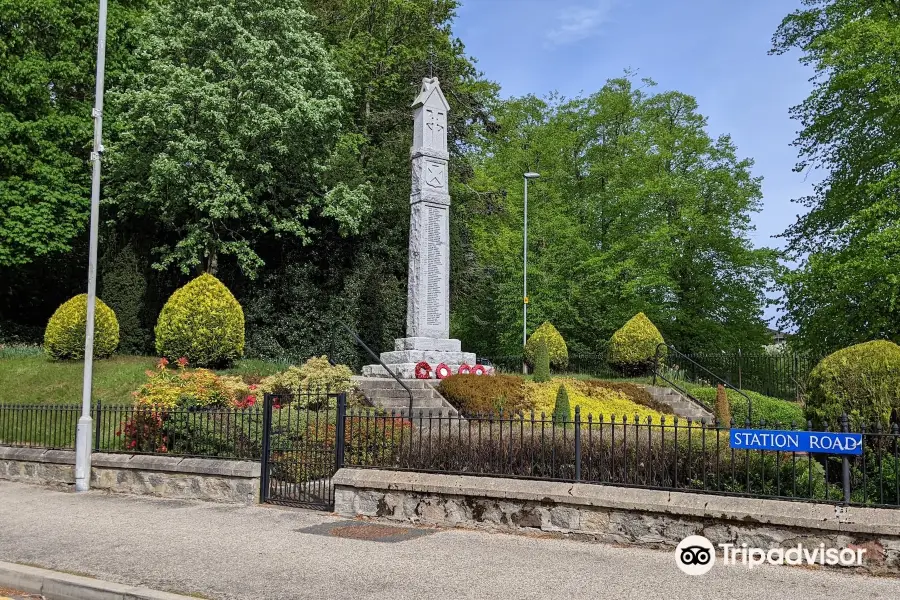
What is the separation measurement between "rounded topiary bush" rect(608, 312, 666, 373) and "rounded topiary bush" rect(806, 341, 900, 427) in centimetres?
1371

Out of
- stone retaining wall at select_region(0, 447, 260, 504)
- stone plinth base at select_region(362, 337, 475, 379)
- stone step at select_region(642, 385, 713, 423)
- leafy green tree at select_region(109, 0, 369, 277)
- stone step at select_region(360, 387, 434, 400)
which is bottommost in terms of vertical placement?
stone retaining wall at select_region(0, 447, 260, 504)

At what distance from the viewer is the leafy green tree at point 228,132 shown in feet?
74.7

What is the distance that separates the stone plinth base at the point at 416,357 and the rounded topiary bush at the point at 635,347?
627cm

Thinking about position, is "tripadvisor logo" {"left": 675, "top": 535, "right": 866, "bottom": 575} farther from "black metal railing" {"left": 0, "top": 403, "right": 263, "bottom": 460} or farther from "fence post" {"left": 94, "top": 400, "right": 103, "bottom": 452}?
"fence post" {"left": 94, "top": 400, "right": 103, "bottom": 452}

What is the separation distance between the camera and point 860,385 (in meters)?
8.77

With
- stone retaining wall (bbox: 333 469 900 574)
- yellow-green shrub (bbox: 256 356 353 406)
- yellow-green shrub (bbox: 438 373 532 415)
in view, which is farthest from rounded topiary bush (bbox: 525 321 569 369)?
stone retaining wall (bbox: 333 469 900 574)

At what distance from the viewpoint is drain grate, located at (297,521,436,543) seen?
816 cm

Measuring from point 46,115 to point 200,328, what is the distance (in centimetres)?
1192

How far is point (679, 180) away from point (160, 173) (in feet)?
69.5

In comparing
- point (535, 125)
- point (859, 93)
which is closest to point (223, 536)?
point (859, 93)

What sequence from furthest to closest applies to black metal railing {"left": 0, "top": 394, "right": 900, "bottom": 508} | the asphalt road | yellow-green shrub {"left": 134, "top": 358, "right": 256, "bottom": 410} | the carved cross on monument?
1. the carved cross on monument
2. yellow-green shrub {"left": 134, "top": 358, "right": 256, "bottom": 410}
3. black metal railing {"left": 0, "top": 394, "right": 900, "bottom": 508}
4. the asphalt road

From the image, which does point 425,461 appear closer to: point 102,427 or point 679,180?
point 102,427

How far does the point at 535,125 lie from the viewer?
1479 inches

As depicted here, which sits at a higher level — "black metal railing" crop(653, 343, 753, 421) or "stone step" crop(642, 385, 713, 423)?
"black metal railing" crop(653, 343, 753, 421)
